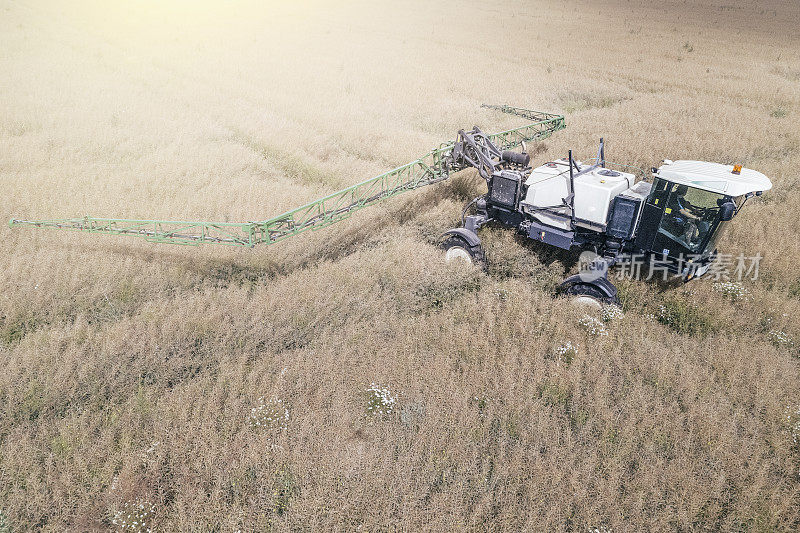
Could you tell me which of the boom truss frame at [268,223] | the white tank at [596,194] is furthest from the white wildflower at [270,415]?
the white tank at [596,194]

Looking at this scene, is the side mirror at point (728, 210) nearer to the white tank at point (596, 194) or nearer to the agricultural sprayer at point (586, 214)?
the agricultural sprayer at point (586, 214)

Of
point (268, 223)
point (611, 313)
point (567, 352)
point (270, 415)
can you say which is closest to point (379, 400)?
point (270, 415)

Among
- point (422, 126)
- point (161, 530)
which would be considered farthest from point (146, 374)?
point (422, 126)

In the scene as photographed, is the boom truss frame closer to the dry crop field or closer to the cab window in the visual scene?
the dry crop field

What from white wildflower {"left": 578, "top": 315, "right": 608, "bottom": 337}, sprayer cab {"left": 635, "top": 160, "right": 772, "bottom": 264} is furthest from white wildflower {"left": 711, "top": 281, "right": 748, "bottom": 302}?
white wildflower {"left": 578, "top": 315, "right": 608, "bottom": 337}

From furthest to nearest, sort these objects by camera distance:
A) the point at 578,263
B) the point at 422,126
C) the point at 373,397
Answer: the point at 422,126 → the point at 578,263 → the point at 373,397

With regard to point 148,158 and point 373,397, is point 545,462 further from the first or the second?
point 148,158
